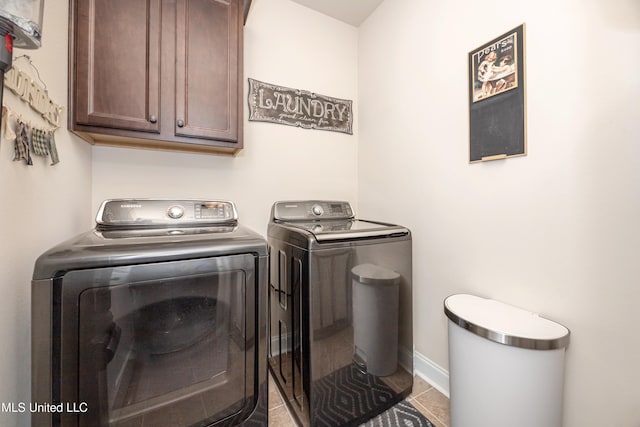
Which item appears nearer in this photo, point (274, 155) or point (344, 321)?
point (344, 321)

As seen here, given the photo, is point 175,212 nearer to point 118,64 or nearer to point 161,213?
point 161,213

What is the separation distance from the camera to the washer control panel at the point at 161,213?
134 centimetres

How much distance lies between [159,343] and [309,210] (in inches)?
49.2

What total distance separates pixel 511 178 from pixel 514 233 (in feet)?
0.92

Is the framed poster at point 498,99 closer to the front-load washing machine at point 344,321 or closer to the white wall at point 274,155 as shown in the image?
the front-load washing machine at point 344,321

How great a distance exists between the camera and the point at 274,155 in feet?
6.81

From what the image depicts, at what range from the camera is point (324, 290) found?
1292mm

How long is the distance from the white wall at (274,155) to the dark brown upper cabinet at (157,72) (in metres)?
0.20

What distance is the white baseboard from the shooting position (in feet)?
5.29

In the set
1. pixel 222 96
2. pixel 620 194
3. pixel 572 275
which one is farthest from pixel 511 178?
pixel 222 96
